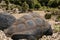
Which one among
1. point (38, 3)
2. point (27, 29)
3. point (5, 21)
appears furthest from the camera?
point (38, 3)

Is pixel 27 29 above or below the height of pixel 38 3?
above

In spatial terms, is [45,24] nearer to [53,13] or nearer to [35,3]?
[53,13]

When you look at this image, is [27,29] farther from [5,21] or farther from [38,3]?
[38,3]

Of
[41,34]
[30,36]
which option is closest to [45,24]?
[41,34]

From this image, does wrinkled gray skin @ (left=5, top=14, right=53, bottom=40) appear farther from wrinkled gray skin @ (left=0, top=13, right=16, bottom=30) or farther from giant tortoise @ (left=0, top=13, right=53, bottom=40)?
wrinkled gray skin @ (left=0, top=13, right=16, bottom=30)

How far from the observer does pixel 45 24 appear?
369 inches

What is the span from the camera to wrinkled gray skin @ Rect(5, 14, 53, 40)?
8266 millimetres

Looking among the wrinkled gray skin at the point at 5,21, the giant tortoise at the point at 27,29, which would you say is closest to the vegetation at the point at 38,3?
the wrinkled gray skin at the point at 5,21

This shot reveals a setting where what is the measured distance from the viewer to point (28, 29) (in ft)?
27.6

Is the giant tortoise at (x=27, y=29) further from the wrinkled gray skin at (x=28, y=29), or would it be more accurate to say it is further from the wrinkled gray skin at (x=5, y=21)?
the wrinkled gray skin at (x=5, y=21)

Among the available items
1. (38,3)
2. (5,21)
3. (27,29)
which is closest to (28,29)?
(27,29)

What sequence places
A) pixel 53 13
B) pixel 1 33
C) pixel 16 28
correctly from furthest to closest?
pixel 53 13 → pixel 1 33 → pixel 16 28

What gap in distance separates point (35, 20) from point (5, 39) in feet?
3.81

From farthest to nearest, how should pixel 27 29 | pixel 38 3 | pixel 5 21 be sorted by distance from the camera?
pixel 38 3, pixel 5 21, pixel 27 29
